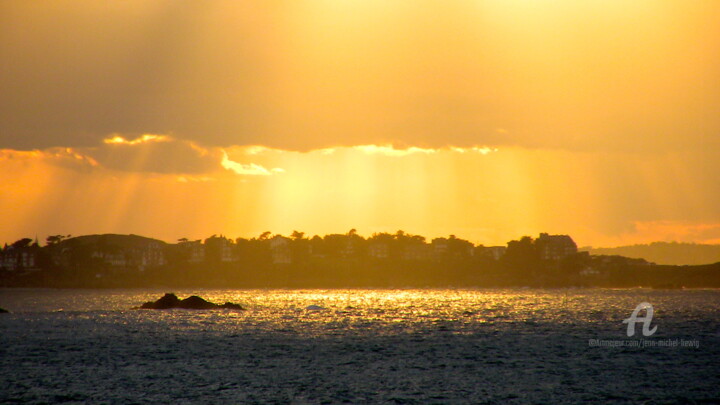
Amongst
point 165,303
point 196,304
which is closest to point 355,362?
point 196,304

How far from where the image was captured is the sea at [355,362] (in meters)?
50.9

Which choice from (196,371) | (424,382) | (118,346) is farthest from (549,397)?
(118,346)

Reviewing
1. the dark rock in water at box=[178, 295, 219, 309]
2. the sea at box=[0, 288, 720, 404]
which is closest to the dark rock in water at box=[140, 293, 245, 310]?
the dark rock in water at box=[178, 295, 219, 309]

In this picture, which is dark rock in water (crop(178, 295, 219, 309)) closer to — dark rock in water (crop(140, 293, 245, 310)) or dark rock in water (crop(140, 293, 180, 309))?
dark rock in water (crop(140, 293, 245, 310))

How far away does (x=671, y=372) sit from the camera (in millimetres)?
61375

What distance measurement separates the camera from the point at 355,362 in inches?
2753

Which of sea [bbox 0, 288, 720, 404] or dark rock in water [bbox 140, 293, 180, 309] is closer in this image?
sea [bbox 0, 288, 720, 404]

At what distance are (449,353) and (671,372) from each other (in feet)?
77.4

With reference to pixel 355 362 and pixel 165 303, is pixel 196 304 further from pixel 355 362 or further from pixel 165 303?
pixel 355 362

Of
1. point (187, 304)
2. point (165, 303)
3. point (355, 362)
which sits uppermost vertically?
point (165, 303)

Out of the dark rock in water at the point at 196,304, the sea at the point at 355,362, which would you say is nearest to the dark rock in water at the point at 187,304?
the dark rock in water at the point at 196,304

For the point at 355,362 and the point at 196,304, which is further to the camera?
the point at 196,304

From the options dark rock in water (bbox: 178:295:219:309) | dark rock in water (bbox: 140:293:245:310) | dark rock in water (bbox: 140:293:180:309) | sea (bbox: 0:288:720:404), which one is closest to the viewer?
sea (bbox: 0:288:720:404)

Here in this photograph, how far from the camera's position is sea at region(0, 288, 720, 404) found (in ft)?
167
